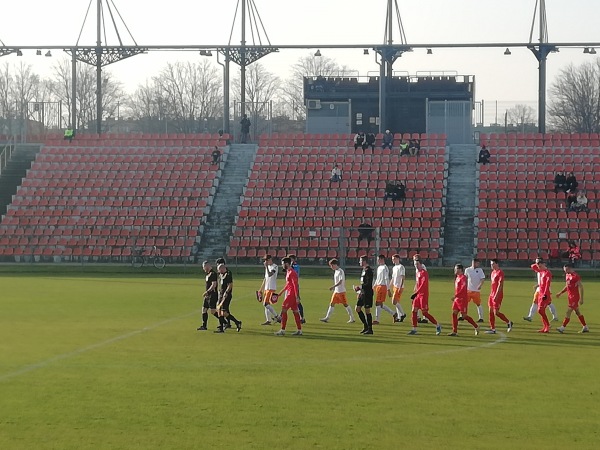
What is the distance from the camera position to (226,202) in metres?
55.2

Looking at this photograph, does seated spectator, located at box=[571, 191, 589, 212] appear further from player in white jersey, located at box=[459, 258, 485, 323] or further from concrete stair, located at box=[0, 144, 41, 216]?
concrete stair, located at box=[0, 144, 41, 216]

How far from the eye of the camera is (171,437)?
41.1 feet

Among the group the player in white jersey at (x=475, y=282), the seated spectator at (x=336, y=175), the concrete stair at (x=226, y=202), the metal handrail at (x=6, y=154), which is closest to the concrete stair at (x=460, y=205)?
the seated spectator at (x=336, y=175)

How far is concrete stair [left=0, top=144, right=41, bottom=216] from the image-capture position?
2265 inches

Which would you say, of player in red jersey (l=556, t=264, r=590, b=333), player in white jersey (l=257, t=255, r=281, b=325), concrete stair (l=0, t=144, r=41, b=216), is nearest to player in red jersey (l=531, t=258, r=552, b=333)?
player in red jersey (l=556, t=264, r=590, b=333)

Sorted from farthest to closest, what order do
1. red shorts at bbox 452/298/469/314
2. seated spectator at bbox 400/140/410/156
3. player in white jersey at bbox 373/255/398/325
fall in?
seated spectator at bbox 400/140/410/156
player in white jersey at bbox 373/255/398/325
red shorts at bbox 452/298/469/314

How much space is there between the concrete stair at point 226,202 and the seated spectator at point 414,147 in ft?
31.2

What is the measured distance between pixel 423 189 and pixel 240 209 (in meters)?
10.2

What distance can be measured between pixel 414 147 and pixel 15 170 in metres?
24.6

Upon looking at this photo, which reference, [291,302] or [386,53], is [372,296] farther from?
[386,53]

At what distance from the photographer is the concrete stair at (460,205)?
164 ft

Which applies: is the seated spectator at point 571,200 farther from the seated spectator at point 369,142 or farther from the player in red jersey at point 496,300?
the player in red jersey at point 496,300

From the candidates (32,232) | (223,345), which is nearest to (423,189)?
(32,232)

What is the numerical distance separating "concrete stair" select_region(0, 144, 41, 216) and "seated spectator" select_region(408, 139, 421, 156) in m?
23.4
